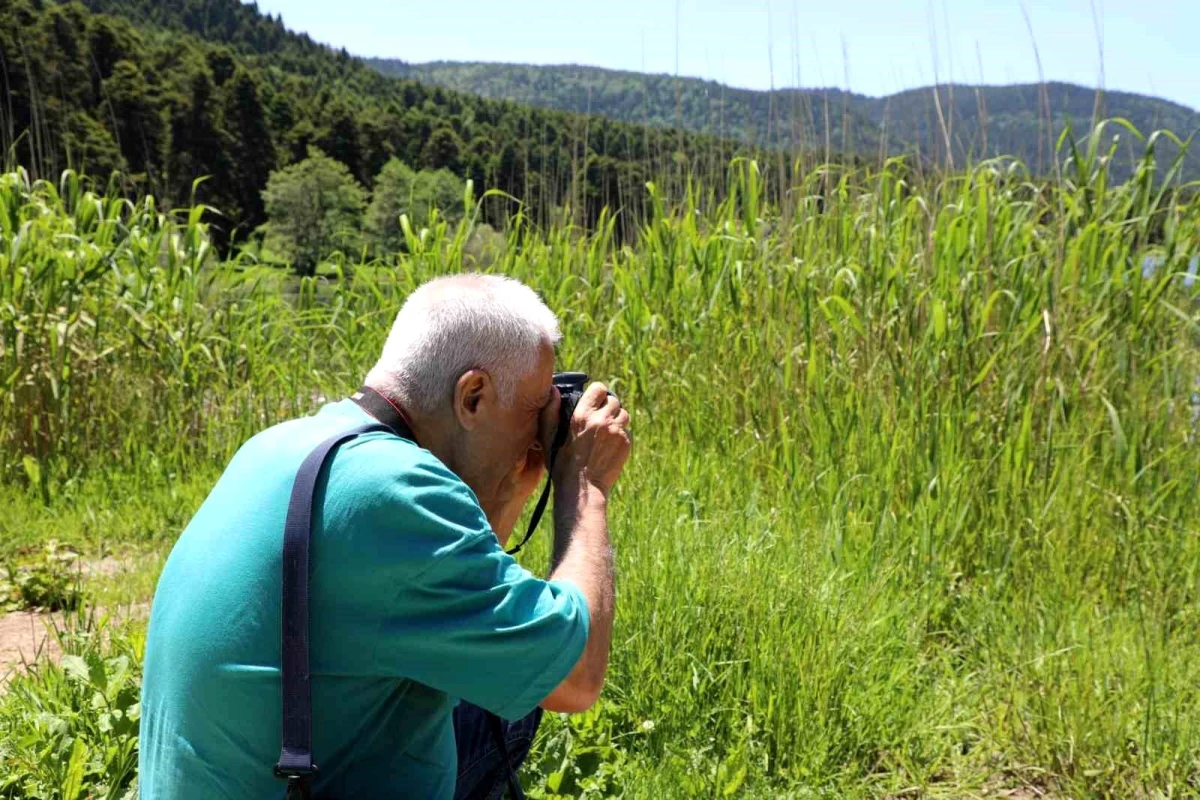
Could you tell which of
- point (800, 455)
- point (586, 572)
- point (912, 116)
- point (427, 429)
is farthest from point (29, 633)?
point (912, 116)

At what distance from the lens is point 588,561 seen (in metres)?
1.69

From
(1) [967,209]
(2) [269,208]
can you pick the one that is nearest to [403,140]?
(2) [269,208]

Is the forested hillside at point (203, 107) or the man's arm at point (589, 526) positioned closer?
the man's arm at point (589, 526)

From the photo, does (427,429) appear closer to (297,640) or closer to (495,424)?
(495,424)

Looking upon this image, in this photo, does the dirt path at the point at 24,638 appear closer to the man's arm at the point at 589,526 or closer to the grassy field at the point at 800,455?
the grassy field at the point at 800,455

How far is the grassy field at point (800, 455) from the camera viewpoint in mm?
2623

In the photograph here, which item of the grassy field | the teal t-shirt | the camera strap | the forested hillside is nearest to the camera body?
the teal t-shirt

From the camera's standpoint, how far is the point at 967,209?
4.29 metres

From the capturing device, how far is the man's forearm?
1.62 meters

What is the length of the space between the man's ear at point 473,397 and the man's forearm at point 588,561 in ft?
0.76

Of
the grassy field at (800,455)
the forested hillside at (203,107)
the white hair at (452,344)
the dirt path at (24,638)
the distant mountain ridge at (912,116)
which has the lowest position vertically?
the dirt path at (24,638)

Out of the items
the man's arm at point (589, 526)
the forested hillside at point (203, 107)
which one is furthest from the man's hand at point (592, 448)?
the forested hillside at point (203, 107)

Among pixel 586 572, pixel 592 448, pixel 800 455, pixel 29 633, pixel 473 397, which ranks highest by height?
pixel 473 397

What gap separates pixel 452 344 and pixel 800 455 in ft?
8.49
